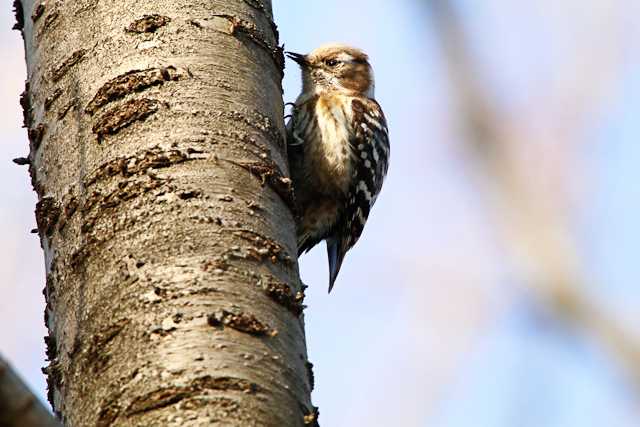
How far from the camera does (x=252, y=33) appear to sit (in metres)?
3.44

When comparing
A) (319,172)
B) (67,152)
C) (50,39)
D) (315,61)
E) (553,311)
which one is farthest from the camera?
(315,61)

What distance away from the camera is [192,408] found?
7.36 ft

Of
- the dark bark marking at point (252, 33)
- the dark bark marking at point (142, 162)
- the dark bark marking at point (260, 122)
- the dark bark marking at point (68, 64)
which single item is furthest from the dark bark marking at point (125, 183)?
the dark bark marking at point (252, 33)

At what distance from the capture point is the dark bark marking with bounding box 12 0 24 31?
3.73 m

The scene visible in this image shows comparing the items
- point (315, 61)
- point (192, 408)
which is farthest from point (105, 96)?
point (315, 61)

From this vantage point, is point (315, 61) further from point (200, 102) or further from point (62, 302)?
point (62, 302)

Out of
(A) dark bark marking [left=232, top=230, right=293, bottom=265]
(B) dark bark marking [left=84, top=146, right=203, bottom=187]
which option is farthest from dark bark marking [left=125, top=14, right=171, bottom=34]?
(A) dark bark marking [left=232, top=230, right=293, bottom=265]

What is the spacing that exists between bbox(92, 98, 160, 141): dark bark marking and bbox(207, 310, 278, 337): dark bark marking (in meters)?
0.74

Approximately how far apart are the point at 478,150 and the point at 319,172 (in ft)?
12.7

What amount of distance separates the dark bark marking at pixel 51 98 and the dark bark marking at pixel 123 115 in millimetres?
285

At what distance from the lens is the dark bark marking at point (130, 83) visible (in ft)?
9.85

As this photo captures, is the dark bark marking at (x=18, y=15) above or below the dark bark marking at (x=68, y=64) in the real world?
above

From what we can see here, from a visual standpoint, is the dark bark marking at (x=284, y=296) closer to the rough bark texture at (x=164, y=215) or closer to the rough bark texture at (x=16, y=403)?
the rough bark texture at (x=164, y=215)

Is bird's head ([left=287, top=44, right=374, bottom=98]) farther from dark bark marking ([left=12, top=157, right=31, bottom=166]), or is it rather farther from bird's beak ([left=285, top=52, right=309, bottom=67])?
dark bark marking ([left=12, top=157, right=31, bottom=166])
